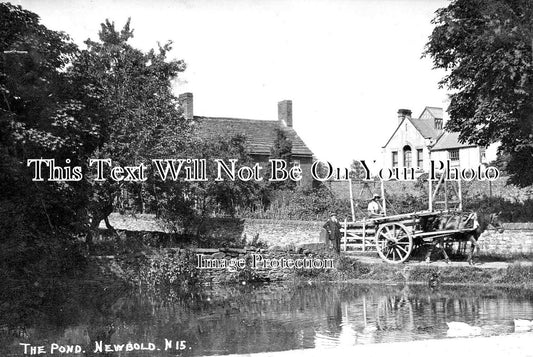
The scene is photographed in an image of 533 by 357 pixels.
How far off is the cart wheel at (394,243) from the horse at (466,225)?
619mm

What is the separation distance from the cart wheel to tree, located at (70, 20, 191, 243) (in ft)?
22.1

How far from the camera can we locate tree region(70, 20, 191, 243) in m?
17.7

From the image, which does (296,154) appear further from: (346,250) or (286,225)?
(346,250)

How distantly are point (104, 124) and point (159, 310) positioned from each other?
14.5 feet

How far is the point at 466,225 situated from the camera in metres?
16.6

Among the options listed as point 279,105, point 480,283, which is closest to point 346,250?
point 480,283

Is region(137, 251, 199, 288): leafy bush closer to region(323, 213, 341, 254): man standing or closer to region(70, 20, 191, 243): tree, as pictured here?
region(70, 20, 191, 243): tree

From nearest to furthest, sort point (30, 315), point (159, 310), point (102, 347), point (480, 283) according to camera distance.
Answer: point (102, 347), point (30, 315), point (159, 310), point (480, 283)

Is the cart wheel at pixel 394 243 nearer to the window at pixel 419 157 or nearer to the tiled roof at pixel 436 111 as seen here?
the window at pixel 419 157

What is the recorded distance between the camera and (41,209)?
1143 cm

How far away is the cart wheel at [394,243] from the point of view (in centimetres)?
1769

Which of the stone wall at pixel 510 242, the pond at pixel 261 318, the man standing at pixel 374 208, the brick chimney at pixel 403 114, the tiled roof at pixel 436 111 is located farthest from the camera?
the tiled roof at pixel 436 111

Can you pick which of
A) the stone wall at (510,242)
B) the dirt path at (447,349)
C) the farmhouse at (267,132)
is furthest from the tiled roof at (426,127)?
the dirt path at (447,349)

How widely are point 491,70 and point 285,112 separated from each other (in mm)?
21785
